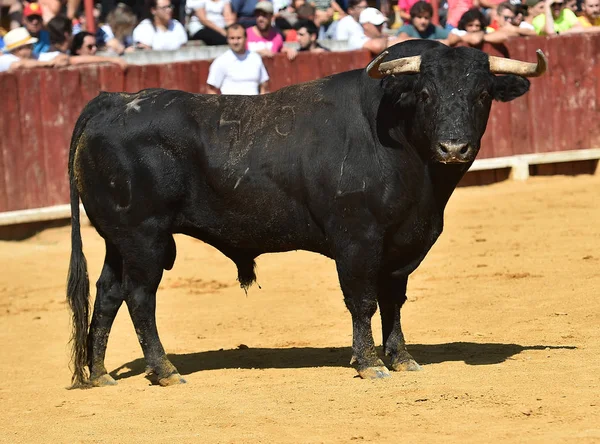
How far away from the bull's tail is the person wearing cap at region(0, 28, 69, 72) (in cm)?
564

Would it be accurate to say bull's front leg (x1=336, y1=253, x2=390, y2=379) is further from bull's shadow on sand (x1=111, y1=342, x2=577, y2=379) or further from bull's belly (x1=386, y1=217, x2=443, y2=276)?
bull's shadow on sand (x1=111, y1=342, x2=577, y2=379)

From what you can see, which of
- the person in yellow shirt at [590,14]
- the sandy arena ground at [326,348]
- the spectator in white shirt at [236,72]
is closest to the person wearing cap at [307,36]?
the spectator in white shirt at [236,72]

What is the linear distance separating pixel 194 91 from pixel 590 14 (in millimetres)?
5367

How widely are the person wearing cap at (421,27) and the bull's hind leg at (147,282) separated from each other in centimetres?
679

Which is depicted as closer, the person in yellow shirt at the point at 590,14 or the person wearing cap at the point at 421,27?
the person wearing cap at the point at 421,27

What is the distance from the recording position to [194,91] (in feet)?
45.6

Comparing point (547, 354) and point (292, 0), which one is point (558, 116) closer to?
point (292, 0)

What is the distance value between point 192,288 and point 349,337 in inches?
103

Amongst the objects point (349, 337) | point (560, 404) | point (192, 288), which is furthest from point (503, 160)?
point (560, 404)

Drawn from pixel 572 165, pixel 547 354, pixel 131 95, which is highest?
pixel 131 95

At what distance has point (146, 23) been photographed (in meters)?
14.5

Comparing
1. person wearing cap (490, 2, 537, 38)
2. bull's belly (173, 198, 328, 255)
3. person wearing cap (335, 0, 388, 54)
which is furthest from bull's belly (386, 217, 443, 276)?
→ person wearing cap (490, 2, 537, 38)

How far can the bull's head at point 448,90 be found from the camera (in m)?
6.70

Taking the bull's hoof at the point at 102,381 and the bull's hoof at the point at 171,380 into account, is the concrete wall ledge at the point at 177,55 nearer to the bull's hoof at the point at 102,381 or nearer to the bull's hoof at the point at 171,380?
the bull's hoof at the point at 102,381
